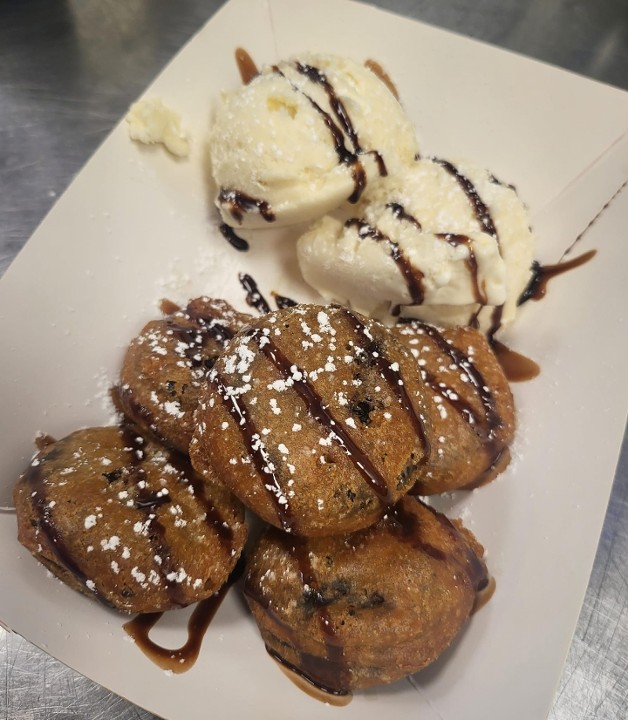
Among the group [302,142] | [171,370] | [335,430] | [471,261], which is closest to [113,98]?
[302,142]

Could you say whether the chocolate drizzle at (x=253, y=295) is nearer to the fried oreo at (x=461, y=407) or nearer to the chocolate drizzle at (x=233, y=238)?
the chocolate drizzle at (x=233, y=238)

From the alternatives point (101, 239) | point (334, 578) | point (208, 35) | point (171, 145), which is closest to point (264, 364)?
point (334, 578)

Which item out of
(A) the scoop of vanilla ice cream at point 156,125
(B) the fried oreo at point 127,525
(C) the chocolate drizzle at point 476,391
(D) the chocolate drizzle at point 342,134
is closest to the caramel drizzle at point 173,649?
(B) the fried oreo at point 127,525

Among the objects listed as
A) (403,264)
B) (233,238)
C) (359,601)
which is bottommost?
(359,601)

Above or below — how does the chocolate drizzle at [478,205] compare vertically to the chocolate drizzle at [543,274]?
above

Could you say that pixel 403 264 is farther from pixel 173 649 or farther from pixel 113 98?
pixel 113 98
